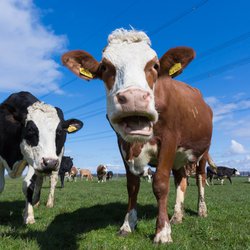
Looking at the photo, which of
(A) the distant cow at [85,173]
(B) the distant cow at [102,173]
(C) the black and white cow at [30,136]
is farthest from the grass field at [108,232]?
(A) the distant cow at [85,173]

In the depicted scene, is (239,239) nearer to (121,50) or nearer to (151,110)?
(151,110)

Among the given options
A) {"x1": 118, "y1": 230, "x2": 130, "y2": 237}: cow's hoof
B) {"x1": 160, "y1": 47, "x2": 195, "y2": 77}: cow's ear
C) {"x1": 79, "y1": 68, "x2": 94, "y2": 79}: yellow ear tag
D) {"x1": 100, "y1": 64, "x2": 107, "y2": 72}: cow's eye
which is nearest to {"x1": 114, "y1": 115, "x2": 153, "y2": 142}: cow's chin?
{"x1": 100, "y1": 64, "x2": 107, "y2": 72}: cow's eye

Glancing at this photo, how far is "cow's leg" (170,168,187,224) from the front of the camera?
24.6ft

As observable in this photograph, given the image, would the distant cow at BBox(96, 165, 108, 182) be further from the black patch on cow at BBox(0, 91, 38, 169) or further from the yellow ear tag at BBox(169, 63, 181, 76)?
the yellow ear tag at BBox(169, 63, 181, 76)

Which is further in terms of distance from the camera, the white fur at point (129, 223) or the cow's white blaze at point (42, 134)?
the cow's white blaze at point (42, 134)

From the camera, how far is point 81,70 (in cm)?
517

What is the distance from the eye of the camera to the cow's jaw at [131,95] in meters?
3.85

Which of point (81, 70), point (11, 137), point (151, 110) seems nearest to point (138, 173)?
point (81, 70)

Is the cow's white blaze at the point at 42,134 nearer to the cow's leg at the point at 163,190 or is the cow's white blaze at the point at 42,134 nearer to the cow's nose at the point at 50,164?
the cow's nose at the point at 50,164

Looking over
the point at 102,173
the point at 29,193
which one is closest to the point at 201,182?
the point at 29,193

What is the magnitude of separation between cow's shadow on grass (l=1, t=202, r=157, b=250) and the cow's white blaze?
1.15 meters

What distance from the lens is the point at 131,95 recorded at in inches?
151

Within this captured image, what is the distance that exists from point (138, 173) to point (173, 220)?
5.61 feet

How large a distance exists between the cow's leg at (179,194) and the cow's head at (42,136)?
262 centimetres
